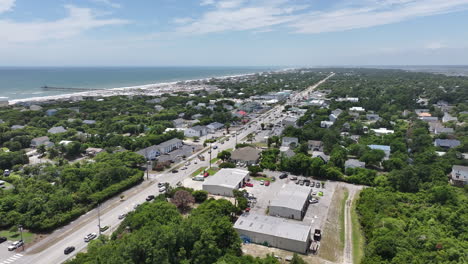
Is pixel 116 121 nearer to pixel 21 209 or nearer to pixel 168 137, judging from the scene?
pixel 168 137

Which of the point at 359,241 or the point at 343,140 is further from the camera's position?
the point at 343,140

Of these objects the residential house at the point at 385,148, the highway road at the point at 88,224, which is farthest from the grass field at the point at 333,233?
the highway road at the point at 88,224

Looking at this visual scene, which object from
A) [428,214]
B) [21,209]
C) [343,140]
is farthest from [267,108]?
[21,209]

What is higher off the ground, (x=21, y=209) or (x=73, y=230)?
(x=21, y=209)

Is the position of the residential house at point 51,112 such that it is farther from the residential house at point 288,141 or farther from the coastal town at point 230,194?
the residential house at point 288,141

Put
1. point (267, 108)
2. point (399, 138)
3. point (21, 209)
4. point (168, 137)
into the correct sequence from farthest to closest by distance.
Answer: point (267, 108)
point (168, 137)
point (399, 138)
point (21, 209)

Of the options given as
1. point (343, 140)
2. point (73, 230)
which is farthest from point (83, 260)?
point (343, 140)

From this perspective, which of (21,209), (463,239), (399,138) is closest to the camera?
(463,239)
